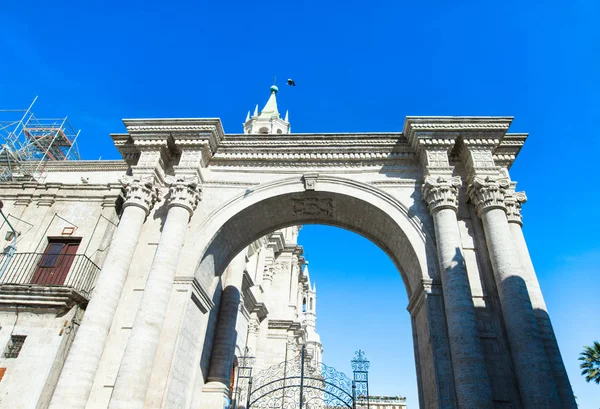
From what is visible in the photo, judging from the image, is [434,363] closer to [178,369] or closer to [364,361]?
[364,361]

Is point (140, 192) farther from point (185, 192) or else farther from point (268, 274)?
point (268, 274)

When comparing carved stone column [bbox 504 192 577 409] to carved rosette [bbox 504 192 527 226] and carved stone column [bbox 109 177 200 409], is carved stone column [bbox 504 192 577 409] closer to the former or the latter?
carved rosette [bbox 504 192 527 226]

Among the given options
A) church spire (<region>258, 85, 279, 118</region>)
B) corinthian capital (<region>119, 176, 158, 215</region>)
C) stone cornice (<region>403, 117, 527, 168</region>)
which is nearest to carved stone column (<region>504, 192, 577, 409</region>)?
stone cornice (<region>403, 117, 527, 168</region>)

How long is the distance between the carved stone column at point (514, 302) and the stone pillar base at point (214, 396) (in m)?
8.03

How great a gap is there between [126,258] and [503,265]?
30.0 feet

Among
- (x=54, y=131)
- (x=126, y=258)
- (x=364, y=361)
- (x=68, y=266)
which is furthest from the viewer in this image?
(x=54, y=131)

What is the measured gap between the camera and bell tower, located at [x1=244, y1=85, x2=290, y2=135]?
4094 centimetres

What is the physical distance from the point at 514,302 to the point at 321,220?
6.34 m

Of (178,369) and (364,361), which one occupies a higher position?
(364,361)

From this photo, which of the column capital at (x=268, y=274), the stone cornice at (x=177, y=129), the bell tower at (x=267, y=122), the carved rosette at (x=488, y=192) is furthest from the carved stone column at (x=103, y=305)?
the bell tower at (x=267, y=122)

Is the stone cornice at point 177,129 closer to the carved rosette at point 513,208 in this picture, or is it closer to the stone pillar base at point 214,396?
the stone pillar base at point 214,396

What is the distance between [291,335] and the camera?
24.7 m

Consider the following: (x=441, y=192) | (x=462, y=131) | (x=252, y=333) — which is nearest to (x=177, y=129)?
(x=441, y=192)

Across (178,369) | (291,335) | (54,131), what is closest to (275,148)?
(178,369)
